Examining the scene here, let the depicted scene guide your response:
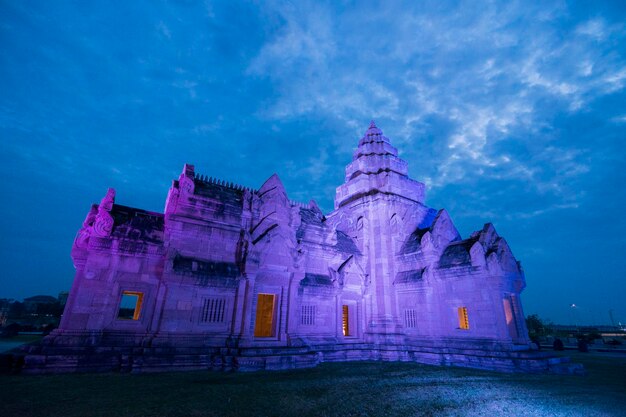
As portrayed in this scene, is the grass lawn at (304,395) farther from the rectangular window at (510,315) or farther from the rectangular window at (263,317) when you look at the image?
the rectangular window at (263,317)

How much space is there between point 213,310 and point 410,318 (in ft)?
41.6

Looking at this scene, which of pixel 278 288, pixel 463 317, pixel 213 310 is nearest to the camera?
pixel 213 310

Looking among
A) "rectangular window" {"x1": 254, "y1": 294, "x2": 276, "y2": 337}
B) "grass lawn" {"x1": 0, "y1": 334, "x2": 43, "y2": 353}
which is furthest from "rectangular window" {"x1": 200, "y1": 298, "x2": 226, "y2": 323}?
"grass lawn" {"x1": 0, "y1": 334, "x2": 43, "y2": 353}

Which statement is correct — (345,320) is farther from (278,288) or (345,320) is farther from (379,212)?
(379,212)

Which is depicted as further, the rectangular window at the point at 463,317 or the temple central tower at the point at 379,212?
the temple central tower at the point at 379,212

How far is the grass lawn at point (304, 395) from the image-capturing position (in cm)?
740

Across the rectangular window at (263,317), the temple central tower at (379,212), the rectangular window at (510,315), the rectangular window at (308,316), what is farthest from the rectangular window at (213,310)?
the rectangular window at (510,315)

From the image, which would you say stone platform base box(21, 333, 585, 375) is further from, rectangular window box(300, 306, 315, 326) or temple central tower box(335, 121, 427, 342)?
temple central tower box(335, 121, 427, 342)

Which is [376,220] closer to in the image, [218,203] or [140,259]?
[218,203]

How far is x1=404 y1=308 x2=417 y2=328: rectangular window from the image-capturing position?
760 inches

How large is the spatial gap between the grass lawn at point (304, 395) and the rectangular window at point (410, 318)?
624cm

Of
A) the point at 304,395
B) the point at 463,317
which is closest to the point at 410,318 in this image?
the point at 463,317

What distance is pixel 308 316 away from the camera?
59.0 feet

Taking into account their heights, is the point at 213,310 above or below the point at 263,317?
above
